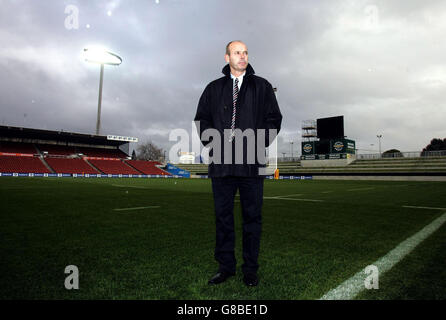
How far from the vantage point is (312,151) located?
47.3m

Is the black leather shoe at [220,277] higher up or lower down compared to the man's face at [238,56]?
lower down

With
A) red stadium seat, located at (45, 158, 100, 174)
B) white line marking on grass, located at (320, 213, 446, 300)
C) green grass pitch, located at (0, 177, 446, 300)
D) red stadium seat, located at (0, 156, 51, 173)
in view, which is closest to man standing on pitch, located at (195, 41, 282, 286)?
green grass pitch, located at (0, 177, 446, 300)

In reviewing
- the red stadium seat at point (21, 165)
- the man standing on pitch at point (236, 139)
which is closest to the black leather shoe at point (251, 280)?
the man standing on pitch at point (236, 139)

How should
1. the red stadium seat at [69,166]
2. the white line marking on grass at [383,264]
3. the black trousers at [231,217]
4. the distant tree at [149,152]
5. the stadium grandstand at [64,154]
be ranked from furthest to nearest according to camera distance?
1. the distant tree at [149,152]
2. the red stadium seat at [69,166]
3. the stadium grandstand at [64,154]
4. the black trousers at [231,217]
5. the white line marking on grass at [383,264]

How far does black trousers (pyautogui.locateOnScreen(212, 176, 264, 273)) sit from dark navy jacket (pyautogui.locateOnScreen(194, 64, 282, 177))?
11 centimetres

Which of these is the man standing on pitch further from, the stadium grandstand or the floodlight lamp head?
the floodlight lamp head

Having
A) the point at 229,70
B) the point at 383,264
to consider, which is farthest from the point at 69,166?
the point at 383,264

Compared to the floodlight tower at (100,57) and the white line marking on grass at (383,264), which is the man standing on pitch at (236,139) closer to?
the white line marking on grass at (383,264)

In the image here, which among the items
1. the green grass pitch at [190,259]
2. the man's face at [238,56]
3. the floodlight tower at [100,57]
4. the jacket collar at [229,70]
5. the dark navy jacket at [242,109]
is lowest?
the green grass pitch at [190,259]

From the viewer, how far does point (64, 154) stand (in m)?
47.0

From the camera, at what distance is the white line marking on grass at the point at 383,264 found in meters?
1.70

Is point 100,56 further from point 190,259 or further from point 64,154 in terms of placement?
point 190,259

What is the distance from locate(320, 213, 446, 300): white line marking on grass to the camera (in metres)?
1.70

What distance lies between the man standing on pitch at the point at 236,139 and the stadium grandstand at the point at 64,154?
4065cm
